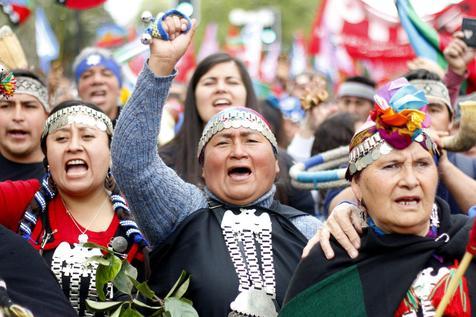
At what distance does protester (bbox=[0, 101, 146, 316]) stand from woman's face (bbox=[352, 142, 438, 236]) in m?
1.28

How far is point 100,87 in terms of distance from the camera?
7.46 m

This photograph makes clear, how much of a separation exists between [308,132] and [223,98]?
227 cm

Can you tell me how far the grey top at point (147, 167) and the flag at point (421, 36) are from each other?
3.73m

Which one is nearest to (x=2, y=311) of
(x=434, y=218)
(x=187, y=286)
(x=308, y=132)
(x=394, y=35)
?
(x=187, y=286)

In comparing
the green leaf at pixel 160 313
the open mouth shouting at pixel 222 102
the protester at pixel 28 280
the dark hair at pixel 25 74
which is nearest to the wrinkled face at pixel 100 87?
the dark hair at pixel 25 74

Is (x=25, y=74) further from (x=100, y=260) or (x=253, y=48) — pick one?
(x=253, y=48)

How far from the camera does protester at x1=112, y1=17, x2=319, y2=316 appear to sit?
434cm

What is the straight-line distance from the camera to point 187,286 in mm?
4289

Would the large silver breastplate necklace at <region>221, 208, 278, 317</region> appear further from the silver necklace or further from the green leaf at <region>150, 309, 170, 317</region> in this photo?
the silver necklace

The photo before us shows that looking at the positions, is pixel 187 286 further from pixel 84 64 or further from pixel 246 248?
pixel 84 64

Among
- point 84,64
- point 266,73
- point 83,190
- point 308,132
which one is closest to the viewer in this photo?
point 83,190

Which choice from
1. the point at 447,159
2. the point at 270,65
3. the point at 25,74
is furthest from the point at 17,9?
the point at 270,65

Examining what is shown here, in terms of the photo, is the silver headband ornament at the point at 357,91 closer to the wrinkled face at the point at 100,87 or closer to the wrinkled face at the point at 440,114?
the wrinkled face at the point at 100,87

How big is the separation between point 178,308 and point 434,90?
8.47 ft
